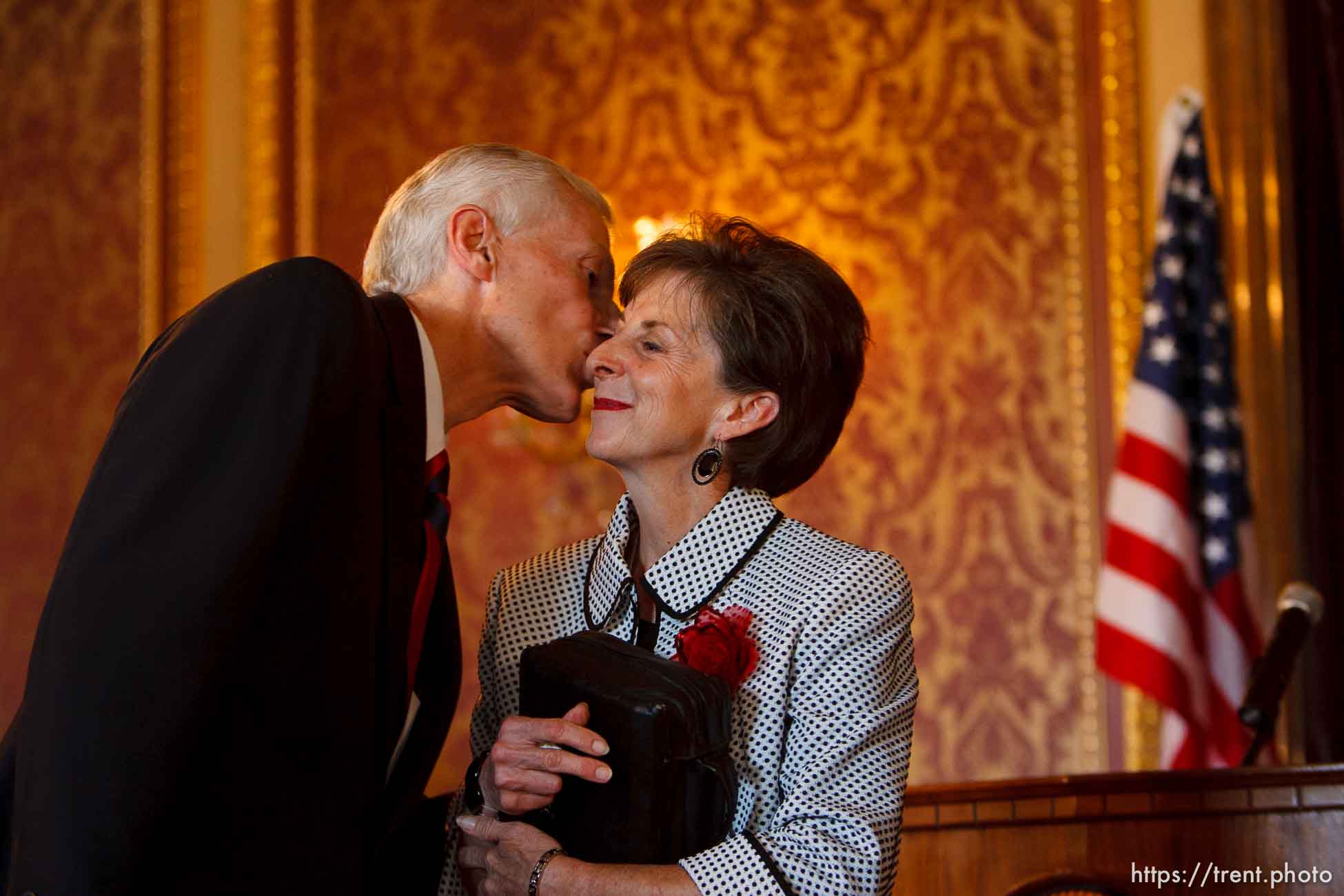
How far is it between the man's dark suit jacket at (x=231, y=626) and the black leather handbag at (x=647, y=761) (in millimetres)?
237

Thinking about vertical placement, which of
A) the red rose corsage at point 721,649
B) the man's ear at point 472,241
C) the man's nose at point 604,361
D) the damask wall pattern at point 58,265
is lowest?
the red rose corsage at point 721,649

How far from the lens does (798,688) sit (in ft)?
5.98

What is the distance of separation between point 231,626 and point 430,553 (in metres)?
0.38

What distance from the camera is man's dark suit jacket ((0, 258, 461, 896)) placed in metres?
1.47

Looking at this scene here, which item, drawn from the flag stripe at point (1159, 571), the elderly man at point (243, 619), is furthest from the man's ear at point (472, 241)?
the flag stripe at point (1159, 571)

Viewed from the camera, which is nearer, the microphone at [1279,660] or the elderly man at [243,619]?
the elderly man at [243,619]

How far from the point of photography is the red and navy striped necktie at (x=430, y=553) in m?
1.88

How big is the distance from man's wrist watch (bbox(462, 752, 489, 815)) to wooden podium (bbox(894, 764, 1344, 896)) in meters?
0.65

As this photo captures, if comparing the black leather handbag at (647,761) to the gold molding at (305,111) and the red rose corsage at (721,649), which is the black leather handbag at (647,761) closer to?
the red rose corsage at (721,649)

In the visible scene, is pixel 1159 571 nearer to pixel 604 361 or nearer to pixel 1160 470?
pixel 1160 470

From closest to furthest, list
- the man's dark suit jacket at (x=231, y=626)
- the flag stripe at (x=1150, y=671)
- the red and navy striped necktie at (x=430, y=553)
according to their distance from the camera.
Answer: the man's dark suit jacket at (x=231, y=626), the red and navy striped necktie at (x=430, y=553), the flag stripe at (x=1150, y=671)

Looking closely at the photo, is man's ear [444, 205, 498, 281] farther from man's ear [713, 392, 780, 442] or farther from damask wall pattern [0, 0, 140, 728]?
damask wall pattern [0, 0, 140, 728]

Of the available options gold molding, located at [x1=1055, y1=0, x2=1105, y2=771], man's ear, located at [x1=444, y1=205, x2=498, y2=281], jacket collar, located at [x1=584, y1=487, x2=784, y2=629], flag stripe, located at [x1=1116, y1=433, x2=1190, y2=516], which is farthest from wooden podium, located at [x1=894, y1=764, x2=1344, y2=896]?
gold molding, located at [x1=1055, y1=0, x2=1105, y2=771]

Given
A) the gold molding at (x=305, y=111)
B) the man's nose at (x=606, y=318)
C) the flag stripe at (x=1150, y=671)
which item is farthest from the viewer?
the gold molding at (x=305, y=111)
